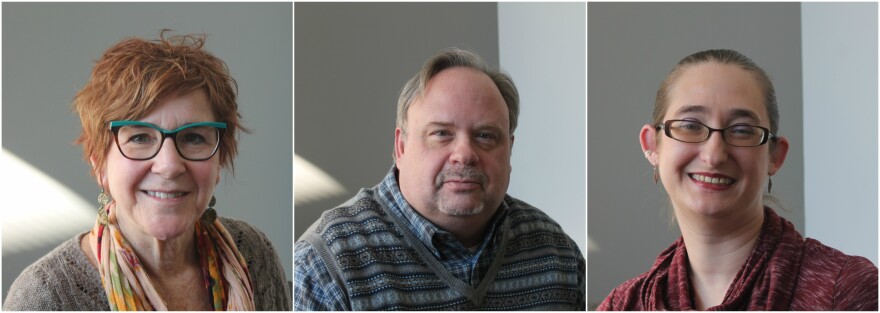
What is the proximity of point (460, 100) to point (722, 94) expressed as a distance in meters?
0.86

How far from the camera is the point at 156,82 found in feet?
10.6

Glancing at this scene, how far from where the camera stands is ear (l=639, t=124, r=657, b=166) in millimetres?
3498

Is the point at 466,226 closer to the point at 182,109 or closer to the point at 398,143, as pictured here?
the point at 398,143

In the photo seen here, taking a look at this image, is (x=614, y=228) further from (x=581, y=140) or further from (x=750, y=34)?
(x=750, y=34)

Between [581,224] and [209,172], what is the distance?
53.2 inches

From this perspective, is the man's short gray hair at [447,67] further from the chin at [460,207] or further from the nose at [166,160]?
the nose at [166,160]

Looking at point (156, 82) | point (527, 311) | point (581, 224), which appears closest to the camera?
point (156, 82)

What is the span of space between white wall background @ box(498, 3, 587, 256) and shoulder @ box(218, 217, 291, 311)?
90 centimetres

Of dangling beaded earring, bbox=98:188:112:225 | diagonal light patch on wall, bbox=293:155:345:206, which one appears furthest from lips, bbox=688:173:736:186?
dangling beaded earring, bbox=98:188:112:225

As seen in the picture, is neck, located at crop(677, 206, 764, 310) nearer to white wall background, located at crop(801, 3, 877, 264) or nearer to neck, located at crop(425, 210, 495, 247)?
white wall background, located at crop(801, 3, 877, 264)

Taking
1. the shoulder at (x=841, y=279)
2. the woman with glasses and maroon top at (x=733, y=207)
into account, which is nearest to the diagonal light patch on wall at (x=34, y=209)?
the woman with glasses and maroon top at (x=733, y=207)

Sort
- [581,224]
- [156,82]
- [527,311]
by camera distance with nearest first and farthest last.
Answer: [156,82]
[527,311]
[581,224]

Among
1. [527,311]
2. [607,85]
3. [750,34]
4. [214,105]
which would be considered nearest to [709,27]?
[750,34]

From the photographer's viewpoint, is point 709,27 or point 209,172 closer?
point 209,172
